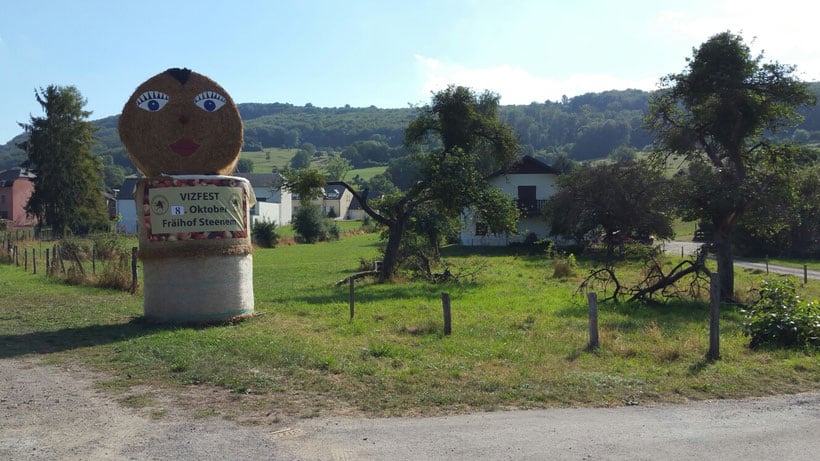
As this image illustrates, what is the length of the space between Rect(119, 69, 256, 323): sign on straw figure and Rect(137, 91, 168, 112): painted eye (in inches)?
0.8

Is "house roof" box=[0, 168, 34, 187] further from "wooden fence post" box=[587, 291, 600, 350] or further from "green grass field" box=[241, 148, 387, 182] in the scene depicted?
"wooden fence post" box=[587, 291, 600, 350]

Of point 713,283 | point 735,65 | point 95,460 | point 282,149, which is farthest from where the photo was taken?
point 282,149

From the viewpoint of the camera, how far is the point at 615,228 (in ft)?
113

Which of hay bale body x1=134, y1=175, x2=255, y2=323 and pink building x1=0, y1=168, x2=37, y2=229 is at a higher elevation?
pink building x1=0, y1=168, x2=37, y2=229

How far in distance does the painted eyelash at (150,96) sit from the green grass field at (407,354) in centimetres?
437

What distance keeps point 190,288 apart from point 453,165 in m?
10.9

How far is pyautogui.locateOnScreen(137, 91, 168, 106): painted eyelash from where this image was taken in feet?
41.8

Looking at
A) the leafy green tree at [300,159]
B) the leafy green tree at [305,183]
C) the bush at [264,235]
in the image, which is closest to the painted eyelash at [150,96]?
the leafy green tree at [305,183]

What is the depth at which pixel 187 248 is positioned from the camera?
1203cm

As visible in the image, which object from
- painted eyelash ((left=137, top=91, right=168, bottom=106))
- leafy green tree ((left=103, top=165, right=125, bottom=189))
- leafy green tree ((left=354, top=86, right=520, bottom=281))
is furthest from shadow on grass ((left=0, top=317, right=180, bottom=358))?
leafy green tree ((left=103, top=165, right=125, bottom=189))

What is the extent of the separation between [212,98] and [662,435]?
34.5ft

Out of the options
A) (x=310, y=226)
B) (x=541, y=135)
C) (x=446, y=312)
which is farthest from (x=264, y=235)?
(x=541, y=135)

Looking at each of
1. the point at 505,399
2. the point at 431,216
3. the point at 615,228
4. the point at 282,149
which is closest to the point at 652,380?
the point at 505,399

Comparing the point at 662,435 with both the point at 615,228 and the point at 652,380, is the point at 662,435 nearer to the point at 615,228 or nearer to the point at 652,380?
the point at 652,380
